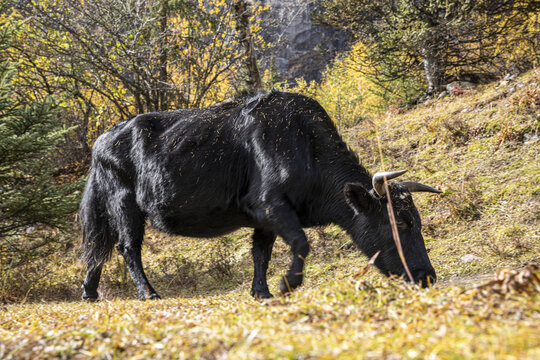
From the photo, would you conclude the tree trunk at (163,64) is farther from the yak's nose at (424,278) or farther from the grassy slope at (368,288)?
the yak's nose at (424,278)

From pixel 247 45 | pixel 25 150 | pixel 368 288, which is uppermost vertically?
pixel 247 45

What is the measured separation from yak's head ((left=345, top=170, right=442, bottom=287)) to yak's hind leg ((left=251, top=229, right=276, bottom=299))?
1318 millimetres

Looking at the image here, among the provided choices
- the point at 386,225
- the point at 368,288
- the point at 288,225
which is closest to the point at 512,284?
the point at 368,288

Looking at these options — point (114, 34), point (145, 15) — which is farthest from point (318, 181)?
point (145, 15)

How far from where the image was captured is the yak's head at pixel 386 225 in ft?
13.2

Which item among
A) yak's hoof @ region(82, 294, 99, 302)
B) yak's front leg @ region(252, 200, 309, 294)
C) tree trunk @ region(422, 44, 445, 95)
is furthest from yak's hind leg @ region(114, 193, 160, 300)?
tree trunk @ region(422, 44, 445, 95)

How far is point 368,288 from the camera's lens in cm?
250

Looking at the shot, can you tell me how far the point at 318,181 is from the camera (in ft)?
15.3

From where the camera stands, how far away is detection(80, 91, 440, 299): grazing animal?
14.0 feet

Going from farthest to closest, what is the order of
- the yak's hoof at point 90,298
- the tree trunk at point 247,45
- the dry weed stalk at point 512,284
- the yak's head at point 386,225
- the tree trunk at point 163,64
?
the tree trunk at point 163,64, the tree trunk at point 247,45, the yak's hoof at point 90,298, the yak's head at point 386,225, the dry weed stalk at point 512,284

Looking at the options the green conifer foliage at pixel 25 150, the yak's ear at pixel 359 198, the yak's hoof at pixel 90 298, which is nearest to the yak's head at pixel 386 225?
the yak's ear at pixel 359 198

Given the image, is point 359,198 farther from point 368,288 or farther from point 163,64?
point 163,64

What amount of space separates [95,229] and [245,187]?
2.63 m

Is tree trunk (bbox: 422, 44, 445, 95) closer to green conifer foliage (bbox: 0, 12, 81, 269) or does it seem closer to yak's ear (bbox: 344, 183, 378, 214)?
yak's ear (bbox: 344, 183, 378, 214)
